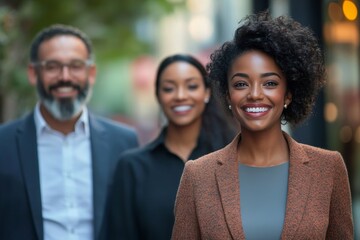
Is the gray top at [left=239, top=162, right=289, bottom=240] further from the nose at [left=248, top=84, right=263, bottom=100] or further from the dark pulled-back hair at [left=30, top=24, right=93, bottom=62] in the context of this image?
the dark pulled-back hair at [left=30, top=24, right=93, bottom=62]

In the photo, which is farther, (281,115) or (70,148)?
(70,148)

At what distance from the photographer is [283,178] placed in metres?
4.01

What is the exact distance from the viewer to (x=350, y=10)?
9469 millimetres

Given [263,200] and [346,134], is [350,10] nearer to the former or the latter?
[346,134]

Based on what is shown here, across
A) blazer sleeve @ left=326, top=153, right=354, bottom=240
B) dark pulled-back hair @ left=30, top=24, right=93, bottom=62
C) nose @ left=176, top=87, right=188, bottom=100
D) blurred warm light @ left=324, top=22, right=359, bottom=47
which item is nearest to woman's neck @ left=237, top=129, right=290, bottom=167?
blazer sleeve @ left=326, top=153, right=354, bottom=240

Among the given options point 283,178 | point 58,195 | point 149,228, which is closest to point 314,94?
point 283,178

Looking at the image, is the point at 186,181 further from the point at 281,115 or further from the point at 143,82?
the point at 143,82

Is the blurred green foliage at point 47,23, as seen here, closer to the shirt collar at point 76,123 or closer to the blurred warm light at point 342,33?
the shirt collar at point 76,123

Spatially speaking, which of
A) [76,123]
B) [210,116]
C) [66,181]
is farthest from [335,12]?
[66,181]

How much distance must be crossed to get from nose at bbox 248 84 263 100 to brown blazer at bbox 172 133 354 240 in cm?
33

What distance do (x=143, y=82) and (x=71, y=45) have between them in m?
15.9

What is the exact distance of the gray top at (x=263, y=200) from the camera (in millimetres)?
3830

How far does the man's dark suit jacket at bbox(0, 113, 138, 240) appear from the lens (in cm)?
554

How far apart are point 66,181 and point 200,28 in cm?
2412
